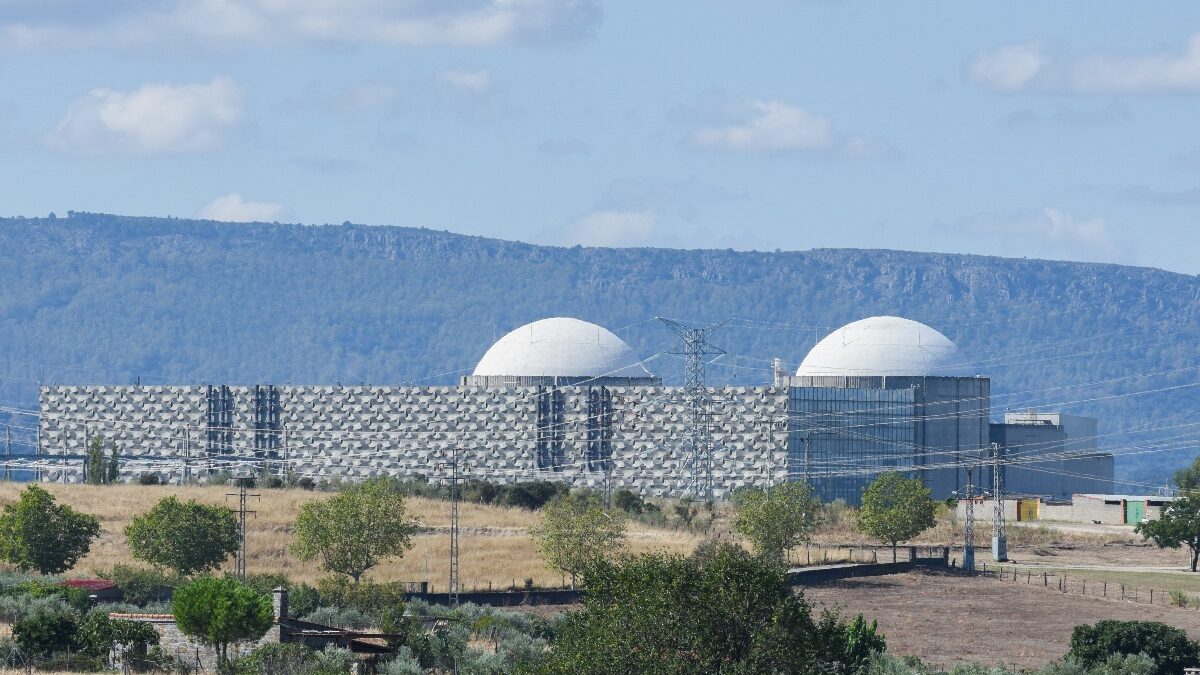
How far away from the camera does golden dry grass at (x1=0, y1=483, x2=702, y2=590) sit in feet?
263

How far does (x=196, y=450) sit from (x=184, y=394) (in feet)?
16.2

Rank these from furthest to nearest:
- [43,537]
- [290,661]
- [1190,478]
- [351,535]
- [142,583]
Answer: [1190,478], [351,535], [43,537], [142,583], [290,661]

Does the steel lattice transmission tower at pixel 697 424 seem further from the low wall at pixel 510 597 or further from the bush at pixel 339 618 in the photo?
the bush at pixel 339 618

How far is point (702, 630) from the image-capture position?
127ft

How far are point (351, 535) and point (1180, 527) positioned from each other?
128ft

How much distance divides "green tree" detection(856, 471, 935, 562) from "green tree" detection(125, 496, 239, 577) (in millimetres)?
31630

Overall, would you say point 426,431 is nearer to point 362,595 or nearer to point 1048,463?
point 1048,463

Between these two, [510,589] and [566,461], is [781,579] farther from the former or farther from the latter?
[566,461]

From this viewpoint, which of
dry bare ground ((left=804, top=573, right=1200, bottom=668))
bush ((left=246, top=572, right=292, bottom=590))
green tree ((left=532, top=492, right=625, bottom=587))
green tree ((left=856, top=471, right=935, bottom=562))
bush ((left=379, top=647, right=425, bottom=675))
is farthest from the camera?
green tree ((left=856, top=471, right=935, bottom=562))

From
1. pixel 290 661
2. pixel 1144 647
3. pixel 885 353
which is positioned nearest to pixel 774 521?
pixel 1144 647

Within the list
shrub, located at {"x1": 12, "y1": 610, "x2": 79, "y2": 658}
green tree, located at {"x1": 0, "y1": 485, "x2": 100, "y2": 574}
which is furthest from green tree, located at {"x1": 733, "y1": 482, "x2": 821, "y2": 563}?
shrub, located at {"x1": 12, "y1": 610, "x2": 79, "y2": 658}

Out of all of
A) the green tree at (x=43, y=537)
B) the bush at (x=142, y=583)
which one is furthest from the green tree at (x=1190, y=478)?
the bush at (x=142, y=583)

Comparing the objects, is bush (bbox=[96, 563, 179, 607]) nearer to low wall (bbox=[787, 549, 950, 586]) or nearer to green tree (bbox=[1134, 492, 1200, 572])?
low wall (bbox=[787, 549, 950, 586])

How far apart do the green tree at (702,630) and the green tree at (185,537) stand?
3574cm
